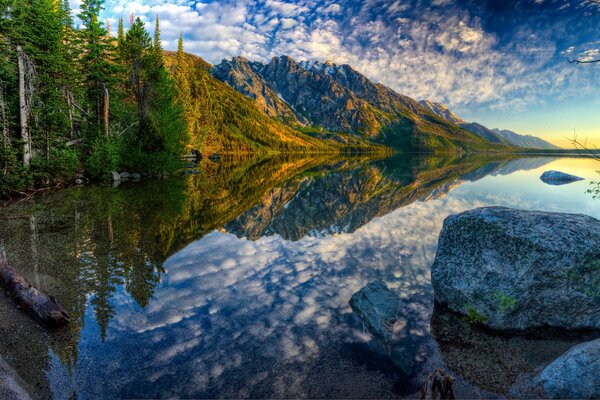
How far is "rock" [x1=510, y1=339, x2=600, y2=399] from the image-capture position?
16.4ft

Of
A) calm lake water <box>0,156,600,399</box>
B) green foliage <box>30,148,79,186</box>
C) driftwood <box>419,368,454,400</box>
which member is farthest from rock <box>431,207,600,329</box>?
green foliage <box>30,148,79,186</box>

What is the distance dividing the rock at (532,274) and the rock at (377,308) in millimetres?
1885

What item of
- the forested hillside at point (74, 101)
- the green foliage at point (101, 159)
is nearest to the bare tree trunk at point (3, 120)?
the forested hillside at point (74, 101)

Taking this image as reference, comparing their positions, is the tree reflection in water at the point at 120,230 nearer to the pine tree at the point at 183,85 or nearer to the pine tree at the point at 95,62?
the pine tree at the point at 95,62

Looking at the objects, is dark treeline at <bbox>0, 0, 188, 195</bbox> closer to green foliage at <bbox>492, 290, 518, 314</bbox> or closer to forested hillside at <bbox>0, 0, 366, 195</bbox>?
forested hillside at <bbox>0, 0, 366, 195</bbox>

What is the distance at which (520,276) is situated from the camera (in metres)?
7.80

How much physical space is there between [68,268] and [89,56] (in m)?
38.5

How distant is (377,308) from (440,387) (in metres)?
4.16

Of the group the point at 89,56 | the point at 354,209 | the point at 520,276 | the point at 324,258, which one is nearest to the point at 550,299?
the point at 520,276

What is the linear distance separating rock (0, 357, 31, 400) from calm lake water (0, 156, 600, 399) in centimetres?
15

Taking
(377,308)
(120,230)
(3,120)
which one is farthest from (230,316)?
(3,120)

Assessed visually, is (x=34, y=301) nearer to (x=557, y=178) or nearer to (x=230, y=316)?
(x=230, y=316)

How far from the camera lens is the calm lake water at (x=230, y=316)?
596cm

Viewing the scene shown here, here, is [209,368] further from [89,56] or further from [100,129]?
[89,56]
